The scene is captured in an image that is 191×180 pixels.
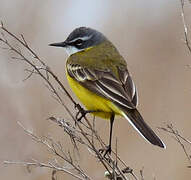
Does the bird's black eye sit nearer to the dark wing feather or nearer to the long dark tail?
the dark wing feather

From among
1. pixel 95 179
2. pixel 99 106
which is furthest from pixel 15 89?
pixel 99 106

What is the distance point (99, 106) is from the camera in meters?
5.11

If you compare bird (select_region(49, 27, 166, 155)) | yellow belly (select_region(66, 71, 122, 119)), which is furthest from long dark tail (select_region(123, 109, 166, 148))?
yellow belly (select_region(66, 71, 122, 119))

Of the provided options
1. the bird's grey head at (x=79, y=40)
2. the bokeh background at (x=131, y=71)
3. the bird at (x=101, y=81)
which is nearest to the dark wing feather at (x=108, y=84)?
the bird at (x=101, y=81)

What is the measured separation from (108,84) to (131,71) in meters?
2.64

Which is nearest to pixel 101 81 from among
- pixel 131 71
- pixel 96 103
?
pixel 96 103

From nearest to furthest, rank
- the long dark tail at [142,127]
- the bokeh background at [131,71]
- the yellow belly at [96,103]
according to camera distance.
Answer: the long dark tail at [142,127] < the yellow belly at [96,103] < the bokeh background at [131,71]

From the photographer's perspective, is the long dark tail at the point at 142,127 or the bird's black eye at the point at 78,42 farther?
the bird's black eye at the point at 78,42

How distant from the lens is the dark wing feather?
5.02 meters

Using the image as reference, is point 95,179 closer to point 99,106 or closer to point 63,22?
point 99,106

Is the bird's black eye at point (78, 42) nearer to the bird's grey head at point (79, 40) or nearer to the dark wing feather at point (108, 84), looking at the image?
the bird's grey head at point (79, 40)

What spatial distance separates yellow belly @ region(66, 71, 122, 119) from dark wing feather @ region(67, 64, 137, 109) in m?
0.04

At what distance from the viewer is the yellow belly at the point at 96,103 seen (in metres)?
5.03

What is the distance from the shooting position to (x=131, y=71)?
309 inches
